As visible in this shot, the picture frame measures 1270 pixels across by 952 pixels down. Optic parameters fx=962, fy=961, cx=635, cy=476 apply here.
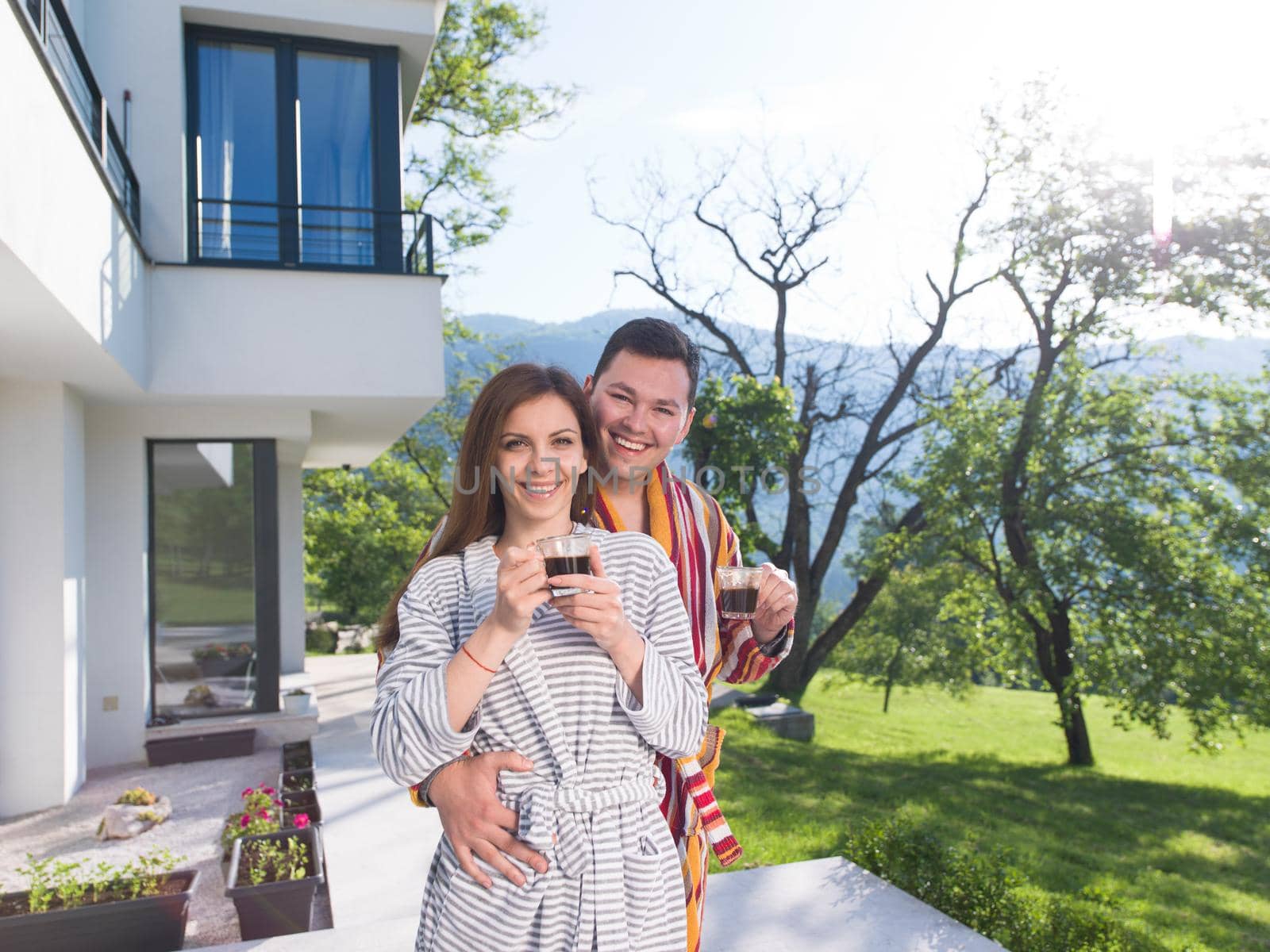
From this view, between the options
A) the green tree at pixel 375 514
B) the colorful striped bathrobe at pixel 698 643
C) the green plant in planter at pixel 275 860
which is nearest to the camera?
the colorful striped bathrobe at pixel 698 643

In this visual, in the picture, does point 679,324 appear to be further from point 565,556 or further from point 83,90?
point 565,556

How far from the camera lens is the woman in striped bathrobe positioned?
4.24 ft

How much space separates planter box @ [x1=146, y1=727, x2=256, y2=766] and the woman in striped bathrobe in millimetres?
6932

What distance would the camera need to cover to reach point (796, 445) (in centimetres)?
1162

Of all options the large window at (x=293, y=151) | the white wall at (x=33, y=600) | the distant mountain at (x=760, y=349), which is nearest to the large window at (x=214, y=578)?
the white wall at (x=33, y=600)

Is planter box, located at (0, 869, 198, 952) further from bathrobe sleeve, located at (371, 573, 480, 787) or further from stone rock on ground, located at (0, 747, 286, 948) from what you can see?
bathrobe sleeve, located at (371, 573, 480, 787)

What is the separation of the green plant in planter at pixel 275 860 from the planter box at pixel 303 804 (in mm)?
1188

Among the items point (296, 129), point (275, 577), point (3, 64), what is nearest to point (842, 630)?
point (275, 577)

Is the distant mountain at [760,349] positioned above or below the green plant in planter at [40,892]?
above

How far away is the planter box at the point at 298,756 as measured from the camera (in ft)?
23.8

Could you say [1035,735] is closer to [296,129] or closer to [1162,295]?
[1162,295]

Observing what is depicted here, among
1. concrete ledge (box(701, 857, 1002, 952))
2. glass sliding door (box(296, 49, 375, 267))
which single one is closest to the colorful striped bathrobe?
concrete ledge (box(701, 857, 1002, 952))

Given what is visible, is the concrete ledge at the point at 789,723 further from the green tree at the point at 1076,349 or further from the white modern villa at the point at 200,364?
the white modern villa at the point at 200,364

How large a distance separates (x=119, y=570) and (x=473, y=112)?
1085cm
